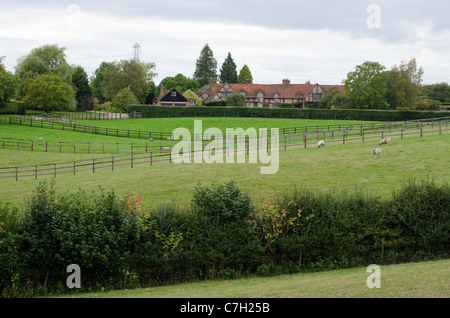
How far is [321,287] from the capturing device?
1219cm

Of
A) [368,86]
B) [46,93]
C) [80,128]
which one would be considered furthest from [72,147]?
[368,86]

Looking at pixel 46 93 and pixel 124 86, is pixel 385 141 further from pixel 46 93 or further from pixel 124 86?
pixel 124 86

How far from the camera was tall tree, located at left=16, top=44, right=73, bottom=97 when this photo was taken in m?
80.4

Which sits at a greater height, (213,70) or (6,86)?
(213,70)

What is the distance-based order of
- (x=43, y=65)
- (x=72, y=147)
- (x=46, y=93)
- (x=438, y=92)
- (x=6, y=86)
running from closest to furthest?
1. (x=72, y=147)
2. (x=6, y=86)
3. (x=46, y=93)
4. (x=43, y=65)
5. (x=438, y=92)

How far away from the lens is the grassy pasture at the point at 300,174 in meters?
23.2

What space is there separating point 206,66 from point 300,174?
109287 millimetres

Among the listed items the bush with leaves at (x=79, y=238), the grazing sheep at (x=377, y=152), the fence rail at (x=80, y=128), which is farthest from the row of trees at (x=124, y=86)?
the bush with leaves at (x=79, y=238)

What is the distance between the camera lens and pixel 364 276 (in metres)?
13.5

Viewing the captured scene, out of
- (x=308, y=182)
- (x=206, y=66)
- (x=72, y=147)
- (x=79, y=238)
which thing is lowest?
(x=79, y=238)

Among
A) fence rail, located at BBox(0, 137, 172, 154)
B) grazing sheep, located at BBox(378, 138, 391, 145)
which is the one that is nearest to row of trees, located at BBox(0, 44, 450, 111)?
fence rail, located at BBox(0, 137, 172, 154)

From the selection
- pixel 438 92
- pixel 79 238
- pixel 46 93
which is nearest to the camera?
pixel 79 238

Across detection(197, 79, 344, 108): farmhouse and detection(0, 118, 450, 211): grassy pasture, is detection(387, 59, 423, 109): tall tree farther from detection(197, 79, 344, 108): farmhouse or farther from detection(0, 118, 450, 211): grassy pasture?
detection(0, 118, 450, 211): grassy pasture
